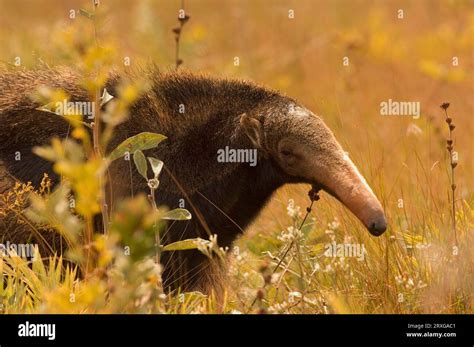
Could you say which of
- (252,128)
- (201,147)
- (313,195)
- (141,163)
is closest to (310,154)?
(313,195)

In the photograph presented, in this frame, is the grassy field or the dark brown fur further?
the dark brown fur

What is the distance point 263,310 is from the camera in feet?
22.2

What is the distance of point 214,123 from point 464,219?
87.0 inches

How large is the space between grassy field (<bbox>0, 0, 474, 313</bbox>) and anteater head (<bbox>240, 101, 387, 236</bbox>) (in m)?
0.33

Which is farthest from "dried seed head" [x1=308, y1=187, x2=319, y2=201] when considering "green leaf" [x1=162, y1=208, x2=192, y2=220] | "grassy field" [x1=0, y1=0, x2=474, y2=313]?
"green leaf" [x1=162, y1=208, x2=192, y2=220]

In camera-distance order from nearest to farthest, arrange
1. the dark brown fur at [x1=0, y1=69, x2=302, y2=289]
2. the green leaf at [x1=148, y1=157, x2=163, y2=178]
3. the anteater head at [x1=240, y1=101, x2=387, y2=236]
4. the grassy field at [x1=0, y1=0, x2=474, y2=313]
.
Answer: the green leaf at [x1=148, y1=157, x2=163, y2=178] < the grassy field at [x1=0, y1=0, x2=474, y2=313] < the anteater head at [x1=240, y1=101, x2=387, y2=236] < the dark brown fur at [x1=0, y1=69, x2=302, y2=289]

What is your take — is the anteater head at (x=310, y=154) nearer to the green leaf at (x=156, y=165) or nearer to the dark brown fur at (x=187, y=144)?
the dark brown fur at (x=187, y=144)

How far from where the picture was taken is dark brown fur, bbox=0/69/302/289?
895 centimetres

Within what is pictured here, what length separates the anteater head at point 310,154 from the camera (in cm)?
836

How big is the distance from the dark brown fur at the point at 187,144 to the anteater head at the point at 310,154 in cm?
7

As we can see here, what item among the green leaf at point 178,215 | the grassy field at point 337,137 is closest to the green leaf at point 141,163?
the green leaf at point 178,215

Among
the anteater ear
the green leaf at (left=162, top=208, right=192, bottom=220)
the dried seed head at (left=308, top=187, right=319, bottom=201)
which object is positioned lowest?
the green leaf at (left=162, top=208, right=192, bottom=220)

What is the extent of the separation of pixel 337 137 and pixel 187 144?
215 centimetres

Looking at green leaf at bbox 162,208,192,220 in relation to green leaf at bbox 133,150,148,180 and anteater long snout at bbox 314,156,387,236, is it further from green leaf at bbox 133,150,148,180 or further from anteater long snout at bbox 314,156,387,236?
anteater long snout at bbox 314,156,387,236
